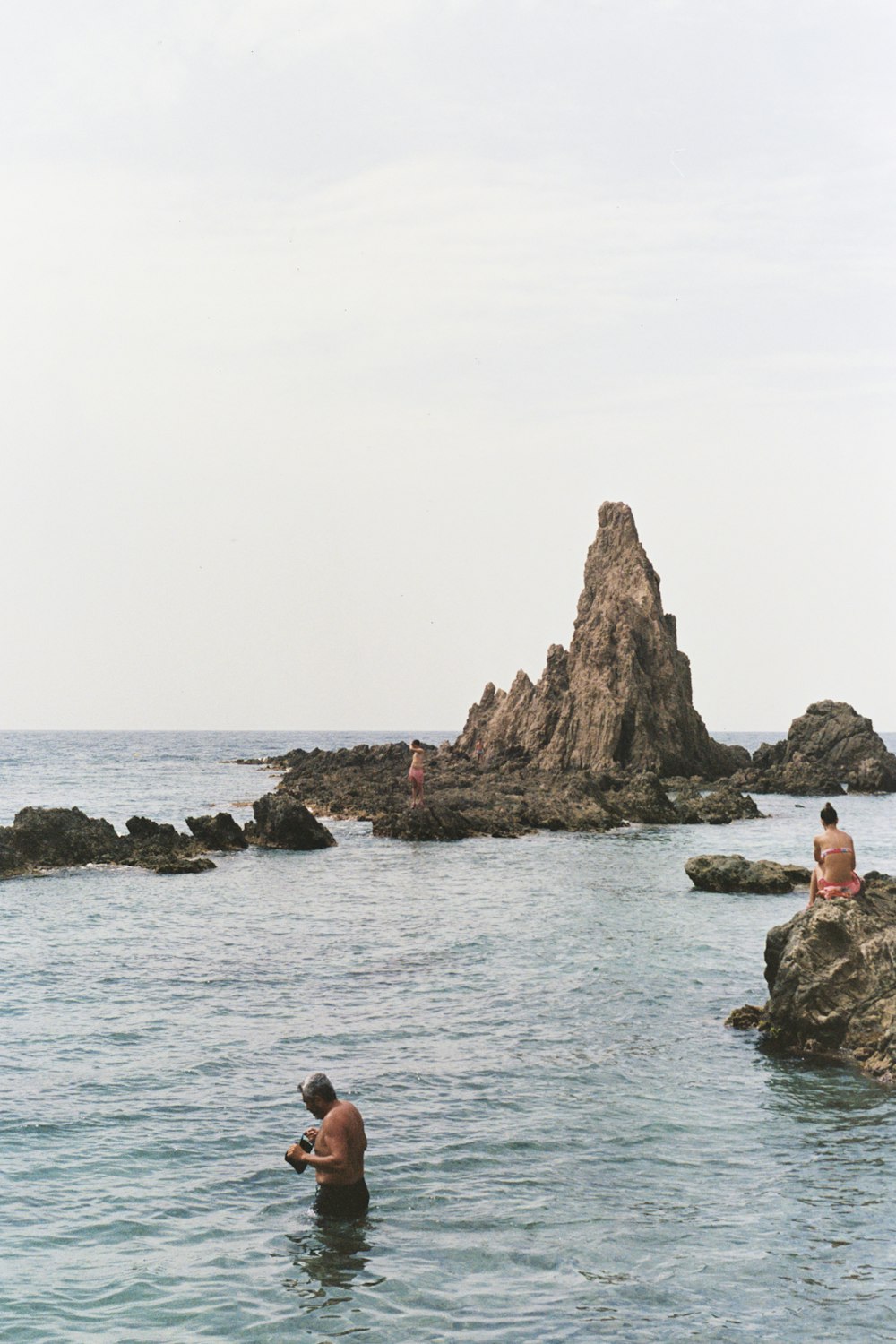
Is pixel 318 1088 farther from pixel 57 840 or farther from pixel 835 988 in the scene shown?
pixel 57 840

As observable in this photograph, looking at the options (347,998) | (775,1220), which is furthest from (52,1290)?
(347,998)

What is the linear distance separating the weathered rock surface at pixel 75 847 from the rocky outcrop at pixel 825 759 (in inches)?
2242

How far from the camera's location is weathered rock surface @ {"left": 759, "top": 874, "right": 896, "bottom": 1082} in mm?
16938

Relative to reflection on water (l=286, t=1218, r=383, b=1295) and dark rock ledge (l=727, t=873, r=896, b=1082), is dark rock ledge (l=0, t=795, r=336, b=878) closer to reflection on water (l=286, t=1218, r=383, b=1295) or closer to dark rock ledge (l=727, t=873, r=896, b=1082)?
dark rock ledge (l=727, t=873, r=896, b=1082)

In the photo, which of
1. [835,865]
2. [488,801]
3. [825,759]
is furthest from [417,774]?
[825,759]

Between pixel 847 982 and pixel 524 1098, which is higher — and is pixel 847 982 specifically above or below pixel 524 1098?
above

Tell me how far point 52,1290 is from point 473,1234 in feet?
12.2

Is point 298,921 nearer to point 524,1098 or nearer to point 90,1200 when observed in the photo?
point 524,1098

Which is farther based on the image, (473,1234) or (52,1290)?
(473,1234)

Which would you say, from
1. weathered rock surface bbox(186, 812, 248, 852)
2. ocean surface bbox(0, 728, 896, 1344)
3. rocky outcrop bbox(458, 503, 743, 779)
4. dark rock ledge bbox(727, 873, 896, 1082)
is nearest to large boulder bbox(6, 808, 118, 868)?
weathered rock surface bbox(186, 812, 248, 852)

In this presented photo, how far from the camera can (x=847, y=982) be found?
56.8ft

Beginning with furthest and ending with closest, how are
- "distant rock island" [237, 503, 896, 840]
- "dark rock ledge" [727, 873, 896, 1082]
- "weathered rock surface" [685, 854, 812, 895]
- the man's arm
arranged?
"distant rock island" [237, 503, 896, 840]
"weathered rock surface" [685, 854, 812, 895]
"dark rock ledge" [727, 873, 896, 1082]
the man's arm

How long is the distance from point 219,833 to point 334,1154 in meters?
33.8

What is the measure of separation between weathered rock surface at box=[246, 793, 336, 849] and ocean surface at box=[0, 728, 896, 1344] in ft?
50.2
